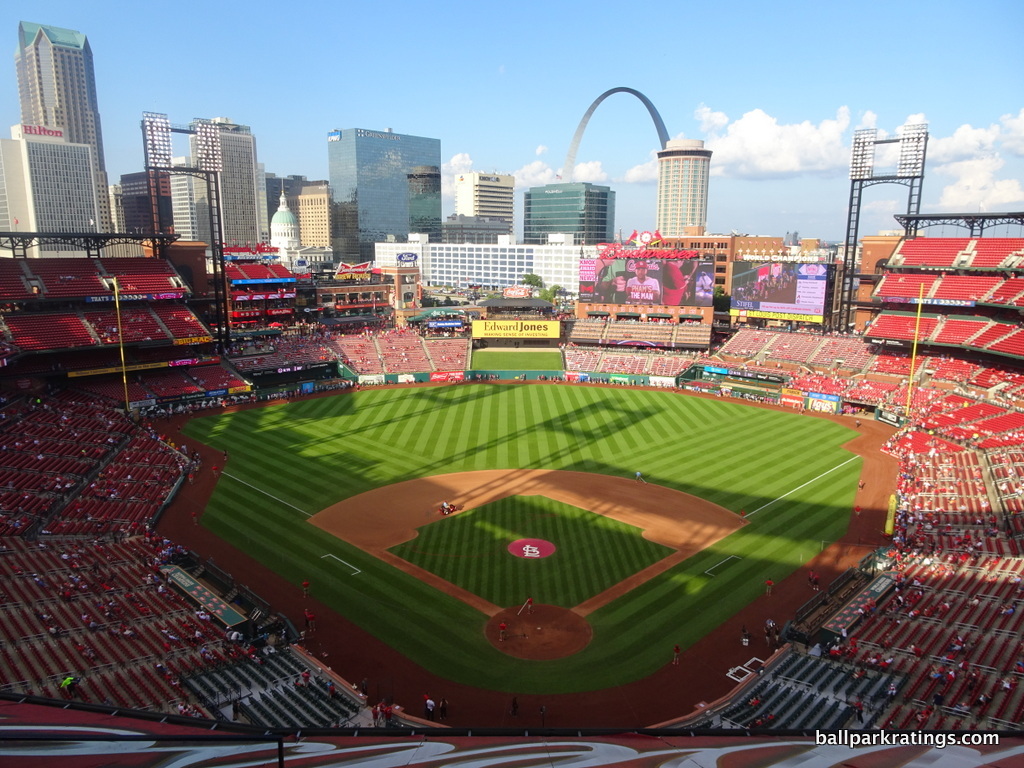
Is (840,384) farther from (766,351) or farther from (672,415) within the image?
(672,415)

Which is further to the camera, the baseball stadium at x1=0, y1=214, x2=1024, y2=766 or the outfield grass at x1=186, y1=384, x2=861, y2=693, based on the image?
the outfield grass at x1=186, y1=384, x2=861, y2=693

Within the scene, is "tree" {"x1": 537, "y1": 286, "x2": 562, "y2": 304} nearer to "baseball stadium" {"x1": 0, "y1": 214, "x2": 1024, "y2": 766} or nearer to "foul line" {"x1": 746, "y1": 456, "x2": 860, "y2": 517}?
"baseball stadium" {"x1": 0, "y1": 214, "x2": 1024, "y2": 766}

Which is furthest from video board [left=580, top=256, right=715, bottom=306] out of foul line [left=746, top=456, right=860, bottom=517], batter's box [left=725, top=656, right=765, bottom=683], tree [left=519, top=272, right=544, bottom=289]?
tree [left=519, top=272, right=544, bottom=289]

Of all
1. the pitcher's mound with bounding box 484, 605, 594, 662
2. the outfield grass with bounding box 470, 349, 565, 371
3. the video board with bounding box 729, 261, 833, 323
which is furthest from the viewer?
the outfield grass with bounding box 470, 349, 565, 371

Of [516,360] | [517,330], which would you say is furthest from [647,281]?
[516,360]

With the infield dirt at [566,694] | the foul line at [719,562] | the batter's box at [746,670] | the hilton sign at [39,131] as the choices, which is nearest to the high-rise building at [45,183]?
the hilton sign at [39,131]

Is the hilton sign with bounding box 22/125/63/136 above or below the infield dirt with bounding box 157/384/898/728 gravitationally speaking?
above
